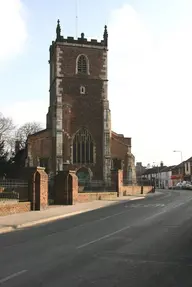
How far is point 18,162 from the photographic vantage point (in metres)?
71.2

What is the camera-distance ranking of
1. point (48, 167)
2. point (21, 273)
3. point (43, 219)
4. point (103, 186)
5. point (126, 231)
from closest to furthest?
point (21, 273) → point (126, 231) → point (43, 219) → point (103, 186) → point (48, 167)

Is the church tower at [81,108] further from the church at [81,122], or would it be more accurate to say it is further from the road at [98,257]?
→ the road at [98,257]

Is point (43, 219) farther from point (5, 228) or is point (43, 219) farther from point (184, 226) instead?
point (184, 226)

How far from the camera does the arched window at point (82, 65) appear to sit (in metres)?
63.5

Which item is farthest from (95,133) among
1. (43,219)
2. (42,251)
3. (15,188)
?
(42,251)

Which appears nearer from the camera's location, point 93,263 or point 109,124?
point 93,263

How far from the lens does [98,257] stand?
34.9ft

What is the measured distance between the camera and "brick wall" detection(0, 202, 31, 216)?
2314 cm

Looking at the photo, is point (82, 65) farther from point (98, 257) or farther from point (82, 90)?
point (98, 257)

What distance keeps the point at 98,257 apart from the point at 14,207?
14321 millimetres

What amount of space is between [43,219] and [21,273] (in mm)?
12972

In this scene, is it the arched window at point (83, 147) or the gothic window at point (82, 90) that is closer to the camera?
the arched window at point (83, 147)

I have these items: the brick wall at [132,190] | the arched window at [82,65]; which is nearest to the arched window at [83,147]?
the brick wall at [132,190]

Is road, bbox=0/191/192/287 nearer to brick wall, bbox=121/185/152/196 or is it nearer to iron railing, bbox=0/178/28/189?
iron railing, bbox=0/178/28/189
